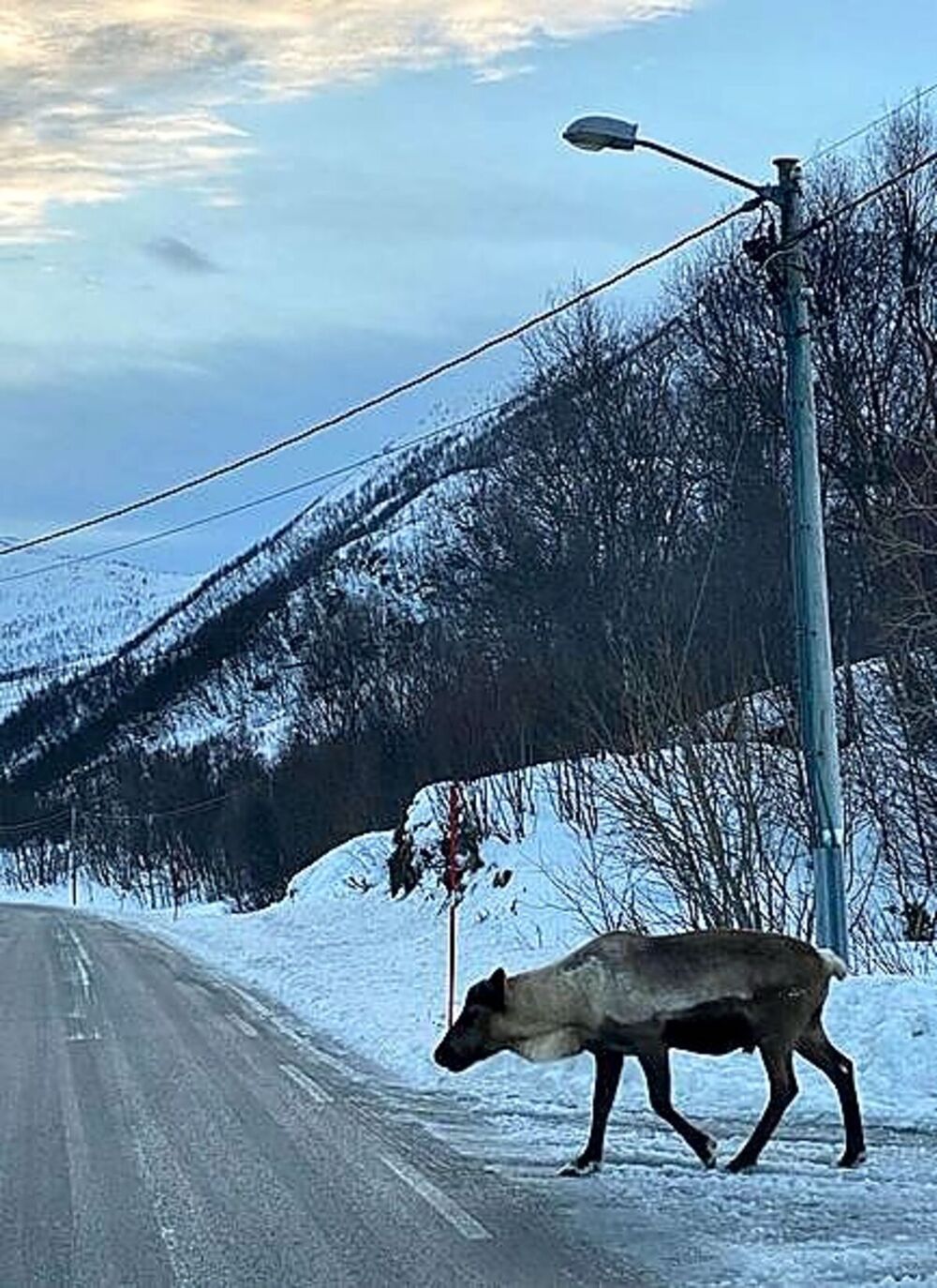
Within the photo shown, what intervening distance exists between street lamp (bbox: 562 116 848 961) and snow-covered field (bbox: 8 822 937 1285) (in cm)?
90

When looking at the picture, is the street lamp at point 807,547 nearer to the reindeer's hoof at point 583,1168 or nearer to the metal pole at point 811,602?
the metal pole at point 811,602

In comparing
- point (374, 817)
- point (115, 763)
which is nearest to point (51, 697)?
point (115, 763)

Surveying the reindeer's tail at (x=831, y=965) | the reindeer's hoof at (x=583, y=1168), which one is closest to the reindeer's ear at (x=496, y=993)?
the reindeer's hoof at (x=583, y=1168)

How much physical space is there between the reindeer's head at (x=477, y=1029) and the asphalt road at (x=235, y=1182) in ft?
1.81

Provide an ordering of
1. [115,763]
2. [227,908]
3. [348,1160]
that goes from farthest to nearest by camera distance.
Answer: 1. [115,763]
2. [227,908]
3. [348,1160]

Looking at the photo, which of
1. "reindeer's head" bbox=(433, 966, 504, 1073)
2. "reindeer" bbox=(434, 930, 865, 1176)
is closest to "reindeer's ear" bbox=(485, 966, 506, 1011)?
"reindeer's head" bbox=(433, 966, 504, 1073)

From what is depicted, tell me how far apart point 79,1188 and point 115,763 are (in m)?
120

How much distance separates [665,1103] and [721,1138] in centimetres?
117

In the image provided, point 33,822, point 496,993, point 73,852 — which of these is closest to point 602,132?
point 496,993

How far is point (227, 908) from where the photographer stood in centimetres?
6328

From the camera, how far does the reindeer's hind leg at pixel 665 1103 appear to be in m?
10.1

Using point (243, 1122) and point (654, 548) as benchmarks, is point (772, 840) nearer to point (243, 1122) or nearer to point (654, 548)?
point (243, 1122)

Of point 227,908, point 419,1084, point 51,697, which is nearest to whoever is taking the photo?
point 419,1084

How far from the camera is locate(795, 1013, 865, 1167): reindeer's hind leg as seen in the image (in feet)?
33.2
